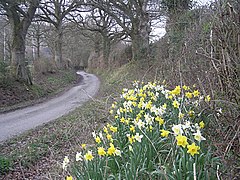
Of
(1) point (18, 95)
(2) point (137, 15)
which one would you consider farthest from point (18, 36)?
(2) point (137, 15)

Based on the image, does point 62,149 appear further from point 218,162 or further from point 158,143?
point 218,162

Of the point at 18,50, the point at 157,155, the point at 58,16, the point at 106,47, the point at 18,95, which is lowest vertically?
the point at 18,95

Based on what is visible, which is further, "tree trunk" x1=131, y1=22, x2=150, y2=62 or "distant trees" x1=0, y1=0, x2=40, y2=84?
"tree trunk" x1=131, y1=22, x2=150, y2=62

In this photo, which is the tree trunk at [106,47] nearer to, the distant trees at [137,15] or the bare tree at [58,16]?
the bare tree at [58,16]

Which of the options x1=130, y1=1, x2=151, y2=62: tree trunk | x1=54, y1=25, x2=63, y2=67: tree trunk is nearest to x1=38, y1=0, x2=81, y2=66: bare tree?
x1=54, y1=25, x2=63, y2=67: tree trunk

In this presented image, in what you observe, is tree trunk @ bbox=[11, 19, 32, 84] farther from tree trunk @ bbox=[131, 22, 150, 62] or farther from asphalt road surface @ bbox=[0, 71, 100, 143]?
tree trunk @ bbox=[131, 22, 150, 62]

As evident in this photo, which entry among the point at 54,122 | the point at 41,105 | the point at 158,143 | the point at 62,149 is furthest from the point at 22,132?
the point at 158,143

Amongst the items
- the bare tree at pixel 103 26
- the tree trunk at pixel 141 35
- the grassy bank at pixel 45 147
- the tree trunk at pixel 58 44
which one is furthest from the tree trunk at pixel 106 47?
the grassy bank at pixel 45 147

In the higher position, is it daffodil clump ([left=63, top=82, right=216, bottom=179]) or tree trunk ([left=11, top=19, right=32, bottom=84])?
tree trunk ([left=11, top=19, right=32, bottom=84])

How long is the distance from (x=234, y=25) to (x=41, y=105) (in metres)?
10.6

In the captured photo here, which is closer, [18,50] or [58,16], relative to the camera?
[18,50]

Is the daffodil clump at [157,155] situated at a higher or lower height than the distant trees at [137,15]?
lower

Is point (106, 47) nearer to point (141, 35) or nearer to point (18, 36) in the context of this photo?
point (141, 35)

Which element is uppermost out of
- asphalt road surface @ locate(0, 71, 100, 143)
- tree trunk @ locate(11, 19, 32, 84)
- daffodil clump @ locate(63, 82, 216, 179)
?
tree trunk @ locate(11, 19, 32, 84)
